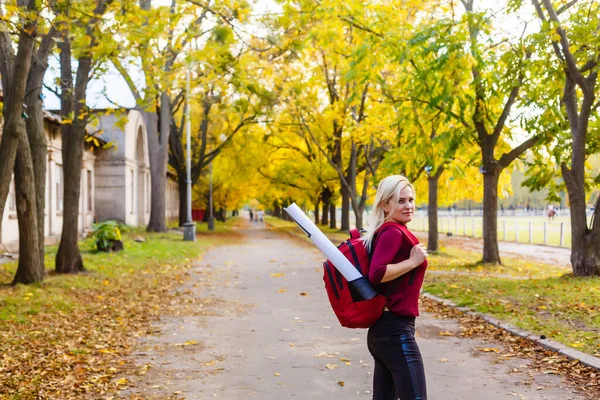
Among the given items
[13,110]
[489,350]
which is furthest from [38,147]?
[489,350]

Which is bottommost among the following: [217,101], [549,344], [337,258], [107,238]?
[549,344]

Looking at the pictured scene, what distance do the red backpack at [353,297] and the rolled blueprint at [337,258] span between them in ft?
0.14

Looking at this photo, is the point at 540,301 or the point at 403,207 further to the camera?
the point at 540,301

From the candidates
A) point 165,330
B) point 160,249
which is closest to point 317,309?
point 165,330

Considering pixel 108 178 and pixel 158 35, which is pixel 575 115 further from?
pixel 108 178

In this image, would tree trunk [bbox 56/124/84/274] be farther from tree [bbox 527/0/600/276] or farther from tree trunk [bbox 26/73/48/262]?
tree [bbox 527/0/600/276]

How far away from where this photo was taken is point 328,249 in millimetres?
3328

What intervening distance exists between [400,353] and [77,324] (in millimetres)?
6925

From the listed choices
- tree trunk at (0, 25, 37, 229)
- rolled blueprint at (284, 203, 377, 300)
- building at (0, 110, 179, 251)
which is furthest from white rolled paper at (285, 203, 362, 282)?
building at (0, 110, 179, 251)

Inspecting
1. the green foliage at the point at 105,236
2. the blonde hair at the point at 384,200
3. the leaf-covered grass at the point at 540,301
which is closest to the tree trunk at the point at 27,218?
the leaf-covered grass at the point at 540,301

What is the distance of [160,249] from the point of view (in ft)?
75.1

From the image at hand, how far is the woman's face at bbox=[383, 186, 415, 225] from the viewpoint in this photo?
11.8ft

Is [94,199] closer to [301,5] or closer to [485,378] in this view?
[301,5]

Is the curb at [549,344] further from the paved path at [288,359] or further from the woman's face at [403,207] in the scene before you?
the woman's face at [403,207]
